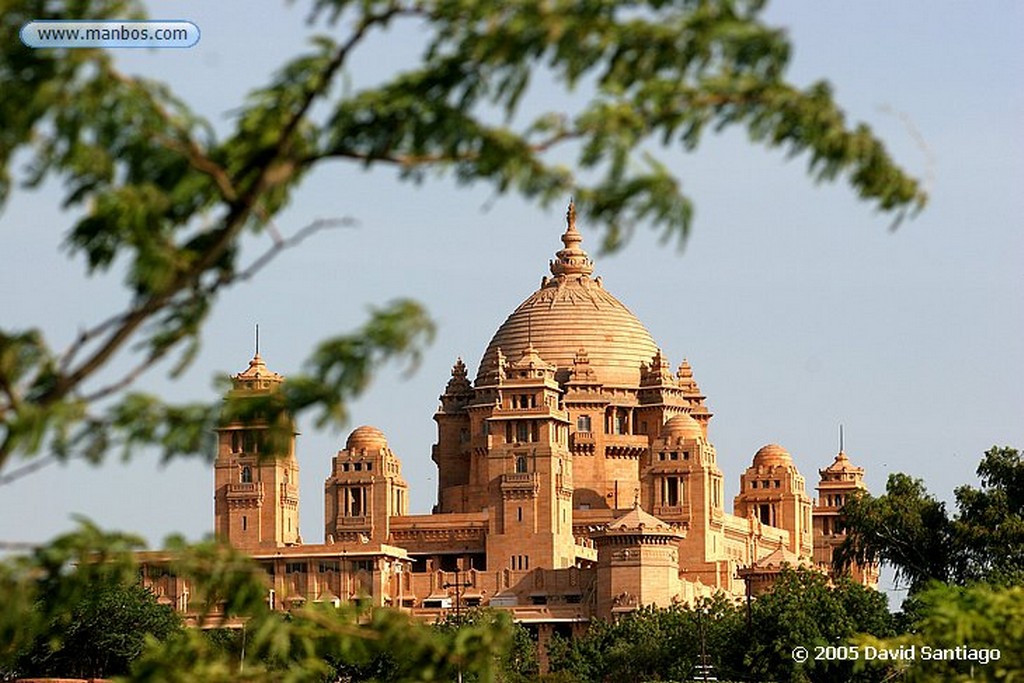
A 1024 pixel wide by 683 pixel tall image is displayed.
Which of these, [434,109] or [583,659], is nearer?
[434,109]

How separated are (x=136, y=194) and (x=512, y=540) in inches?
3455

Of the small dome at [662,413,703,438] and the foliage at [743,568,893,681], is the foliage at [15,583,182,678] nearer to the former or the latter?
the foliage at [743,568,893,681]

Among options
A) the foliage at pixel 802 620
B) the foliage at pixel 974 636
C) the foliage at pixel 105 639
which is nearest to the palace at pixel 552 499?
the foliage at pixel 105 639

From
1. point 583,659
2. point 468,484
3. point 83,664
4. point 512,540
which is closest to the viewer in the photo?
point 83,664

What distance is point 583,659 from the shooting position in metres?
86.6

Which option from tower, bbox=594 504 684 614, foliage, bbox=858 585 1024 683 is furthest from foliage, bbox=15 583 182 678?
foliage, bbox=858 585 1024 683

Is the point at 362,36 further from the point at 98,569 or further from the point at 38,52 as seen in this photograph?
the point at 98,569

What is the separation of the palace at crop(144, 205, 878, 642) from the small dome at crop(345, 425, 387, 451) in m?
0.10

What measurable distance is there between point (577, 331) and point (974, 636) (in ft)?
304

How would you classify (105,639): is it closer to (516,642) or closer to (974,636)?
(516,642)

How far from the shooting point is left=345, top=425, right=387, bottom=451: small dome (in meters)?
107

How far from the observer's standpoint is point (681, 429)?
105625 millimetres

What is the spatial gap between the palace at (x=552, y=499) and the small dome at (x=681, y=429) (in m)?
0.13

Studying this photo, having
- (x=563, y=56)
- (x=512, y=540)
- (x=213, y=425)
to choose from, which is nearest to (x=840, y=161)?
(x=563, y=56)
